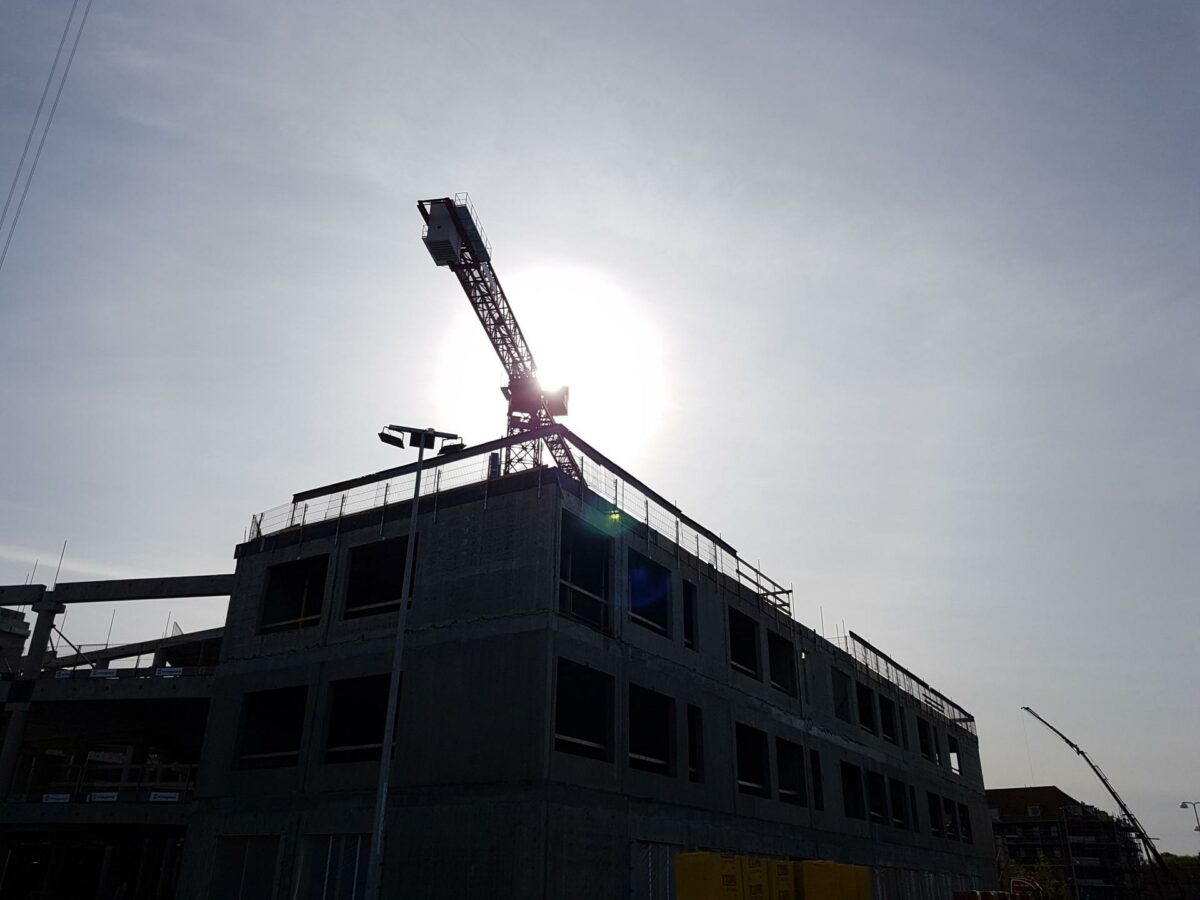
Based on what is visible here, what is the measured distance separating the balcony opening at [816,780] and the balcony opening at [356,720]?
20563 mm

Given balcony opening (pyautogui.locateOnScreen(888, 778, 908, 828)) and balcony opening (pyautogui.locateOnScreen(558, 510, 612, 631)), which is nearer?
balcony opening (pyautogui.locateOnScreen(558, 510, 612, 631))

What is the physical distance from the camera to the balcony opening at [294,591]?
1385 inches

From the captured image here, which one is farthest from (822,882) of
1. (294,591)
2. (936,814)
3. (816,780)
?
(936,814)

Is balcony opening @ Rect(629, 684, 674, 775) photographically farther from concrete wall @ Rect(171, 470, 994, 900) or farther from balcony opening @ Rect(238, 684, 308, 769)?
balcony opening @ Rect(238, 684, 308, 769)

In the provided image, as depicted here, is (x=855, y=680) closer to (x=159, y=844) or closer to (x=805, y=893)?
(x=805, y=893)

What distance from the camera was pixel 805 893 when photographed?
26.6 meters

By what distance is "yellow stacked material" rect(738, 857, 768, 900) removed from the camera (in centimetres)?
2434

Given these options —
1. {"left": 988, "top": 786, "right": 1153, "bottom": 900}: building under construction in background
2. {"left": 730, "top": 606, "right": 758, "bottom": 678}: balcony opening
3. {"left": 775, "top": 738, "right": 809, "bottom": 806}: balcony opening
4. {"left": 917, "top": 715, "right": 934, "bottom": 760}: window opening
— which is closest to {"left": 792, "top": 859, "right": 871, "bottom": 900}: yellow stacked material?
{"left": 775, "top": 738, "right": 809, "bottom": 806}: balcony opening

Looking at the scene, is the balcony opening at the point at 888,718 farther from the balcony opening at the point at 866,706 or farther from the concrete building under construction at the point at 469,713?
the concrete building under construction at the point at 469,713

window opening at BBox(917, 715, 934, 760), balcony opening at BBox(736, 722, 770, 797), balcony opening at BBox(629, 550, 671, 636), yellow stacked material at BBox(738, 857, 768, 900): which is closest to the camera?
yellow stacked material at BBox(738, 857, 768, 900)

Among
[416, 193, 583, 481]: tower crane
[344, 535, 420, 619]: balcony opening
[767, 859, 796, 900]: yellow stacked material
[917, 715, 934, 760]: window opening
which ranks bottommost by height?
[767, 859, 796, 900]: yellow stacked material

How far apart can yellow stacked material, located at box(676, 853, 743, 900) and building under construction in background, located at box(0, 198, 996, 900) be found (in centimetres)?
337

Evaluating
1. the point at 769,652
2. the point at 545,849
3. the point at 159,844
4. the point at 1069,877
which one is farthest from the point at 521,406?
the point at 1069,877

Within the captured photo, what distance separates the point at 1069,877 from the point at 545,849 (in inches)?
4915
